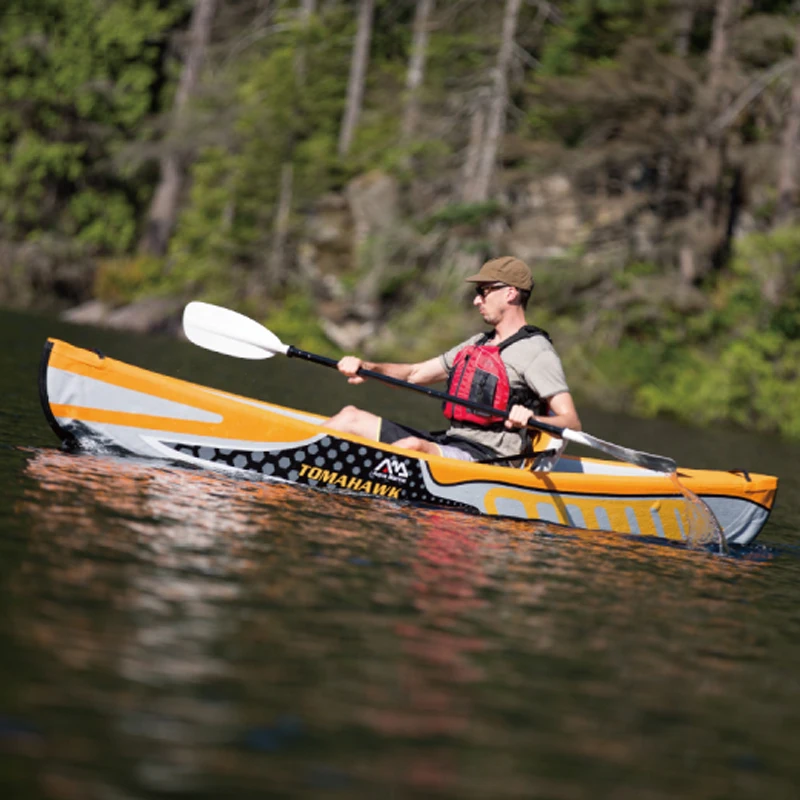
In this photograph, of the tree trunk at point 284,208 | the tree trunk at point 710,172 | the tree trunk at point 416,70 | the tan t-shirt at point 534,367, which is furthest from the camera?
the tree trunk at point 284,208

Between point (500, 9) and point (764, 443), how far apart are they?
43.6ft

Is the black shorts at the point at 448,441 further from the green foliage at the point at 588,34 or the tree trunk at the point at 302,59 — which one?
the tree trunk at the point at 302,59

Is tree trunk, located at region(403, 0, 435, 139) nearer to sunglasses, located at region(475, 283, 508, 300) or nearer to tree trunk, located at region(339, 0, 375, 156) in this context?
tree trunk, located at region(339, 0, 375, 156)

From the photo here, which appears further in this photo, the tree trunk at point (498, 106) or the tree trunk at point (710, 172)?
the tree trunk at point (498, 106)

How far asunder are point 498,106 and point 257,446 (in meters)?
18.8

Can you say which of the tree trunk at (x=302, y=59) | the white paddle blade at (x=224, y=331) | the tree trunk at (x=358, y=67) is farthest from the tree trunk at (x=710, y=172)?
the white paddle blade at (x=224, y=331)

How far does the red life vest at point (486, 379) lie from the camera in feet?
22.3

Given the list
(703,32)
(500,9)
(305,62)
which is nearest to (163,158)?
(305,62)

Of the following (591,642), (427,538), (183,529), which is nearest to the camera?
(591,642)

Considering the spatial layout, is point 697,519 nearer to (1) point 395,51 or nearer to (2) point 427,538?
(2) point 427,538

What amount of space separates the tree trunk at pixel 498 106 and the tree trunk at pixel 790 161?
5.81 meters

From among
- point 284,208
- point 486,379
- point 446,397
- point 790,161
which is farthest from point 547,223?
point 446,397

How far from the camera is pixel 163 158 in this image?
104ft

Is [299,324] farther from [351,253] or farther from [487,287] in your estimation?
[487,287]
